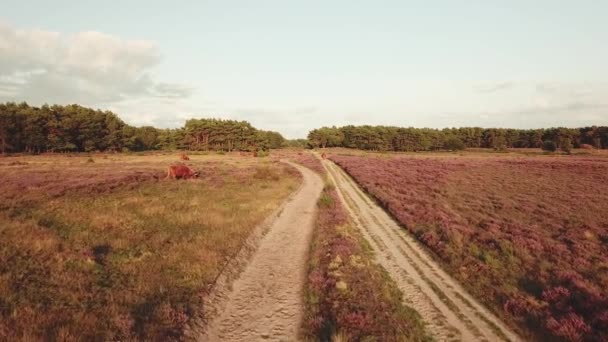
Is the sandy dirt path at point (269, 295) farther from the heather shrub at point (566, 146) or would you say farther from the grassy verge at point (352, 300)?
the heather shrub at point (566, 146)

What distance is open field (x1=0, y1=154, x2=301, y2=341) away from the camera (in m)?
8.52

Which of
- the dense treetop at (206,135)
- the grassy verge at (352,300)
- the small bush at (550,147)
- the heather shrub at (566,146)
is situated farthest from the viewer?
the small bush at (550,147)

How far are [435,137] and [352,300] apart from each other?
6583 inches

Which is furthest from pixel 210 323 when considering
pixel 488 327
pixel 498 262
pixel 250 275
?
pixel 498 262

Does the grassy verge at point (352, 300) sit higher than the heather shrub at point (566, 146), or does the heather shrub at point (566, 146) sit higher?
the heather shrub at point (566, 146)

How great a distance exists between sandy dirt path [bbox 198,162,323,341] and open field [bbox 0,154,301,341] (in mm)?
990

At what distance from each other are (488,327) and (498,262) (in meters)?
5.97

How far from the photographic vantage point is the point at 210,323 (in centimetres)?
948

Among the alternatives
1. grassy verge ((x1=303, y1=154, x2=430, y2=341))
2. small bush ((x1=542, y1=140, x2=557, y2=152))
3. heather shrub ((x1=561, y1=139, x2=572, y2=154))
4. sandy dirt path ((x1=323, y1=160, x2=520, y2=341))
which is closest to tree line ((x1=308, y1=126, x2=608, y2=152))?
small bush ((x1=542, y1=140, x2=557, y2=152))

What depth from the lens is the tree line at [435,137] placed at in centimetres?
15056

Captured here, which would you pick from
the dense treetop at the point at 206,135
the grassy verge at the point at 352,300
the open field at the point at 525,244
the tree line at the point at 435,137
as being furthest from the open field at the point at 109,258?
the tree line at the point at 435,137

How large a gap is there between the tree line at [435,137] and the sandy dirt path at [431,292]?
14337 cm

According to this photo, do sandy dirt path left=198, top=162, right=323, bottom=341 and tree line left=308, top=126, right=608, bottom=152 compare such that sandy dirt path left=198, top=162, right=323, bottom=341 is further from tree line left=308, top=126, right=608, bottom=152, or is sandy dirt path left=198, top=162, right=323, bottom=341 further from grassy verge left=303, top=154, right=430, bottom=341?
tree line left=308, top=126, right=608, bottom=152

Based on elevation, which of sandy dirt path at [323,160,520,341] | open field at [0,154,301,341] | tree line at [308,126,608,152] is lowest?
sandy dirt path at [323,160,520,341]
